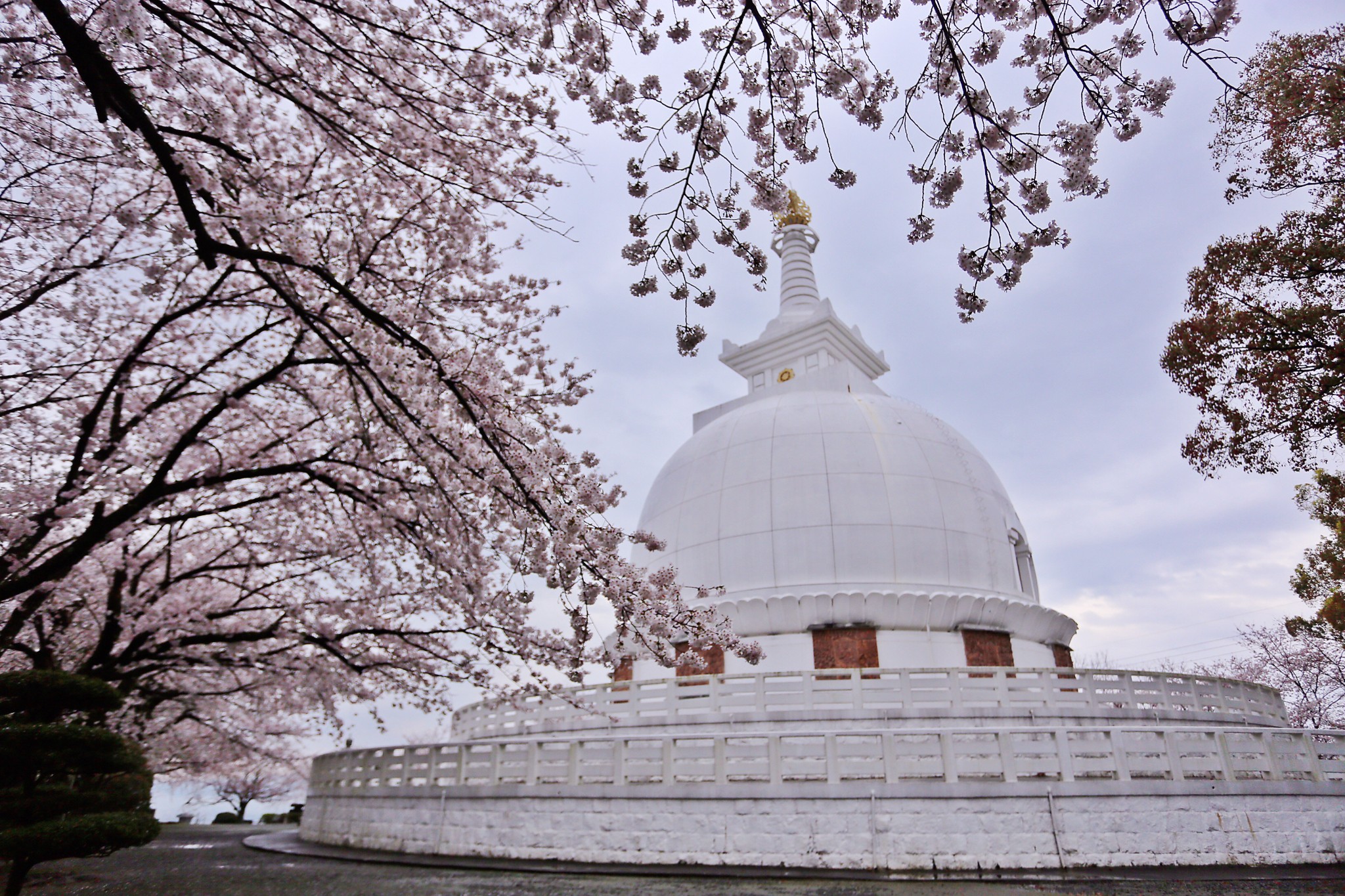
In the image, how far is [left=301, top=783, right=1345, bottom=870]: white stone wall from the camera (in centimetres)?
984

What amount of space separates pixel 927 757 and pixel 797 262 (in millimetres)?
23334

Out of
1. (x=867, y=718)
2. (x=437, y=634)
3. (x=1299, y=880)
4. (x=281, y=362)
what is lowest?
(x=1299, y=880)

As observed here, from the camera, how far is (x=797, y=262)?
30.8 meters

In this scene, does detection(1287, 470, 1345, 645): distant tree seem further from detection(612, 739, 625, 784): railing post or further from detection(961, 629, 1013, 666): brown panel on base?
detection(612, 739, 625, 784): railing post

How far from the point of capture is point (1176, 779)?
408 inches

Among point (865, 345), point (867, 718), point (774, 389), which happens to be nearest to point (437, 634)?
point (867, 718)

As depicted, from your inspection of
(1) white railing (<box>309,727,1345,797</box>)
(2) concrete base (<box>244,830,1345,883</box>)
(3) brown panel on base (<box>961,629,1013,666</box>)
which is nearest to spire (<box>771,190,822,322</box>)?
(3) brown panel on base (<box>961,629,1013,666</box>)

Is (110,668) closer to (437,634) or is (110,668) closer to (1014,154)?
(437,634)

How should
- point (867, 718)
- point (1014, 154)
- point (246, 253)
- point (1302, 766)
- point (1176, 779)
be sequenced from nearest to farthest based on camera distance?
point (1014, 154)
point (246, 253)
point (1176, 779)
point (1302, 766)
point (867, 718)

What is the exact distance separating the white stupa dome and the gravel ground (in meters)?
9.12

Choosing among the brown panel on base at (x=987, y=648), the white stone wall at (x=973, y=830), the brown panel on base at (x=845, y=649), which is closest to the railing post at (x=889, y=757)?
the white stone wall at (x=973, y=830)

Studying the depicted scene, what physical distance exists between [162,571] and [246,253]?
10709mm

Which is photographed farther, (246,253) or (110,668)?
(110,668)

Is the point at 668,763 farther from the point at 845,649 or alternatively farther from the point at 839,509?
the point at 839,509
